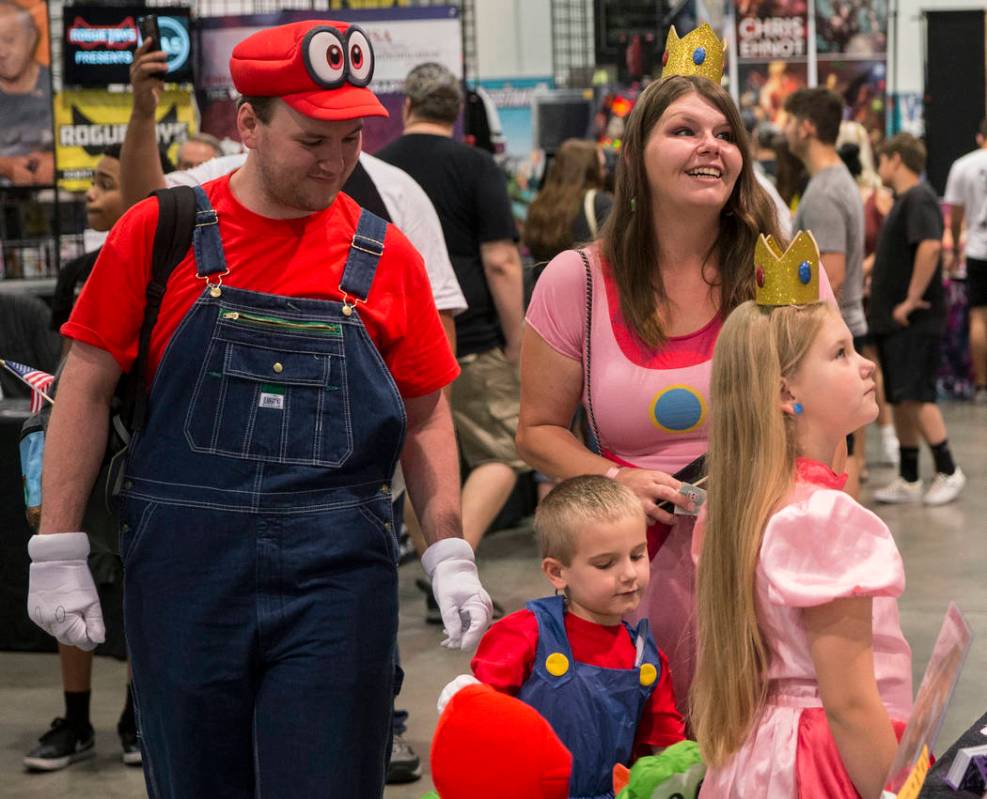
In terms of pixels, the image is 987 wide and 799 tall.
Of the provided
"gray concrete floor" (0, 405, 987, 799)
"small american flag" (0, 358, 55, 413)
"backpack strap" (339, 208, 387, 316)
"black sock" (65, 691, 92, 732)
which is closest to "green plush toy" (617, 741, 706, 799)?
"backpack strap" (339, 208, 387, 316)

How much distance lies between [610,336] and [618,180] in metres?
0.31

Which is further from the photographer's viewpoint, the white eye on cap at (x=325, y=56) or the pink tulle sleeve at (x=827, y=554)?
the white eye on cap at (x=325, y=56)

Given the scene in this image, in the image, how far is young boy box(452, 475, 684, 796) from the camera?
2.51 m

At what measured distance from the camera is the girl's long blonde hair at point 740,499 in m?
2.01

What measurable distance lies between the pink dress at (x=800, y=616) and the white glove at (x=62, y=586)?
0.95 meters

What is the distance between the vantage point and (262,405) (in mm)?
2123

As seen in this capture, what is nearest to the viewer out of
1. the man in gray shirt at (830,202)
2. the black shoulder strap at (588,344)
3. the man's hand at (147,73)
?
the black shoulder strap at (588,344)

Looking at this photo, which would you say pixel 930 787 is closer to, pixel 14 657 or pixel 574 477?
pixel 574 477

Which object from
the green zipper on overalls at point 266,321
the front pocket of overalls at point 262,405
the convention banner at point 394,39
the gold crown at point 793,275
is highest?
the convention banner at point 394,39

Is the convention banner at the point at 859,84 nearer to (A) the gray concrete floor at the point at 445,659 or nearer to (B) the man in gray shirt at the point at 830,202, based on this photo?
(A) the gray concrete floor at the point at 445,659

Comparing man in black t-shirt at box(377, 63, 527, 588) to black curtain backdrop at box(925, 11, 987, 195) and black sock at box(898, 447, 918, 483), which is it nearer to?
black sock at box(898, 447, 918, 483)

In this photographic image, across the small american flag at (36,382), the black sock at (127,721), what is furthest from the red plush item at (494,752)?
the black sock at (127,721)

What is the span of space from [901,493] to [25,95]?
4.37 metres

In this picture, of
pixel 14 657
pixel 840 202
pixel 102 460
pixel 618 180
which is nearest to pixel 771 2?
pixel 840 202
